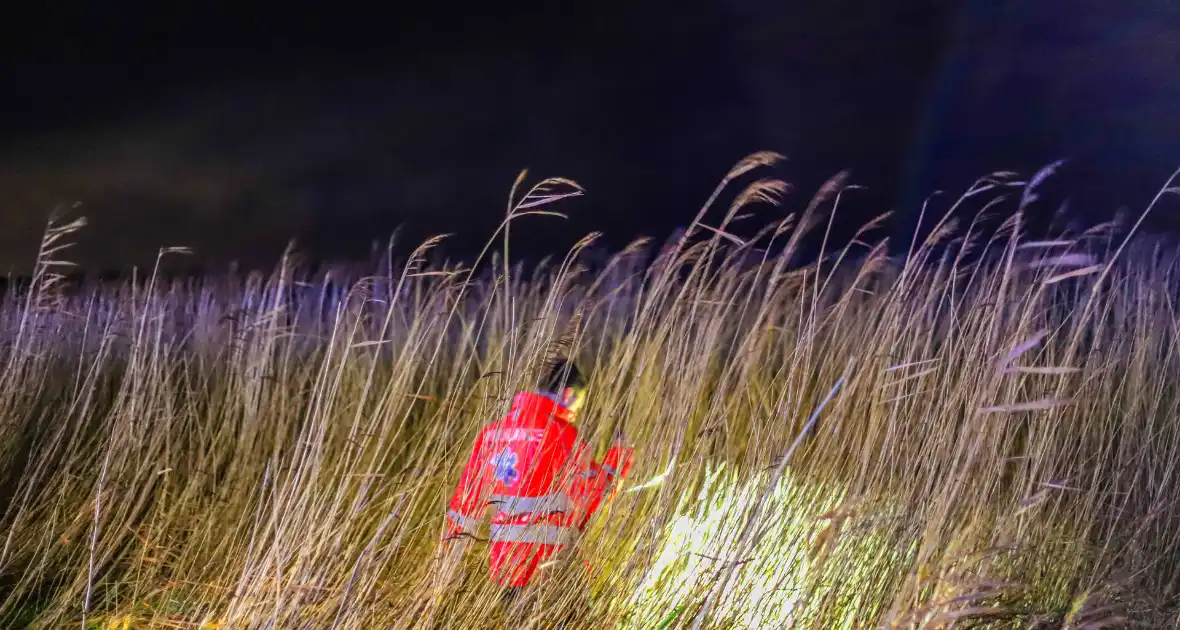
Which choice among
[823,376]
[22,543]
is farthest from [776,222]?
[22,543]

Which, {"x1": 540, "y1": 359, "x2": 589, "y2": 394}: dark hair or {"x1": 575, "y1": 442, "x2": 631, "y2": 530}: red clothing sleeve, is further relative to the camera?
{"x1": 540, "y1": 359, "x2": 589, "y2": 394}: dark hair

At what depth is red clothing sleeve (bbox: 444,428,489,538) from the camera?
221 centimetres

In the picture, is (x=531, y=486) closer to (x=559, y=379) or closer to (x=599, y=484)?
(x=599, y=484)

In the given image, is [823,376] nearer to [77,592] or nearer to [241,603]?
[241,603]

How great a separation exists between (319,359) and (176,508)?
878 millimetres

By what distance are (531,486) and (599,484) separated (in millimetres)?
164

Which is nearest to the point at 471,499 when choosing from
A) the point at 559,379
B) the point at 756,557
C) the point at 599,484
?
the point at 599,484

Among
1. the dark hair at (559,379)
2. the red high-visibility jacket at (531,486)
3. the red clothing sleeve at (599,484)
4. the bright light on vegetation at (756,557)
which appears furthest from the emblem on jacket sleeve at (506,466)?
the bright light on vegetation at (756,557)

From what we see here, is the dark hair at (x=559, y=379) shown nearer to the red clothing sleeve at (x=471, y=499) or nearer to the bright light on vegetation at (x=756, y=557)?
the red clothing sleeve at (x=471, y=499)

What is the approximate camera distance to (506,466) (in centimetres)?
237

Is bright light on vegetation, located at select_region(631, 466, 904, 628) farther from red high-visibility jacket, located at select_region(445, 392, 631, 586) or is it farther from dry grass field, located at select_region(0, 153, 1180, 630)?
red high-visibility jacket, located at select_region(445, 392, 631, 586)

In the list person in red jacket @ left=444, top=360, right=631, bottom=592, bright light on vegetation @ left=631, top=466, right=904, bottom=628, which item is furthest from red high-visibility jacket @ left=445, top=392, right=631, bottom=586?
bright light on vegetation @ left=631, top=466, right=904, bottom=628

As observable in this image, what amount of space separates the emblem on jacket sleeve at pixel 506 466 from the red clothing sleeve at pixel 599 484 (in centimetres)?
17

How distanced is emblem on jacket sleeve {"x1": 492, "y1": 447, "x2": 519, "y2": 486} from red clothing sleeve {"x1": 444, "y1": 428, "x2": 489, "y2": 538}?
0.03 m
